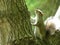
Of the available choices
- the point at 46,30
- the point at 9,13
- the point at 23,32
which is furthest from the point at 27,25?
the point at 46,30

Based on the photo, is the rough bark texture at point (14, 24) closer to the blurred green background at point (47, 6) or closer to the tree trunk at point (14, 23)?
the tree trunk at point (14, 23)

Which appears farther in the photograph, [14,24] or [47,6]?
[47,6]

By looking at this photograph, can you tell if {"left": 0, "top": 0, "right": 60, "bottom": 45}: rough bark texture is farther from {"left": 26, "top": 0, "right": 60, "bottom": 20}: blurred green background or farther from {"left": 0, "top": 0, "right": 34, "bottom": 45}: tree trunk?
{"left": 26, "top": 0, "right": 60, "bottom": 20}: blurred green background

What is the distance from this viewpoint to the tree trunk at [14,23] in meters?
1.46

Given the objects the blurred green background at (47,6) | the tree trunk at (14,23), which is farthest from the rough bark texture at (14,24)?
the blurred green background at (47,6)

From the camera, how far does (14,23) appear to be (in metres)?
1.48

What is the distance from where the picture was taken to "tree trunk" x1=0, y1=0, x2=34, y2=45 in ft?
4.77

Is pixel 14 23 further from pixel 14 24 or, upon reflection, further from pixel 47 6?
pixel 47 6

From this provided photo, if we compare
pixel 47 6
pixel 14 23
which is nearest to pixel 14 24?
pixel 14 23

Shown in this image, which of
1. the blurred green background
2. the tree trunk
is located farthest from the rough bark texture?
the blurred green background

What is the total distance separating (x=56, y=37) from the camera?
5.77ft

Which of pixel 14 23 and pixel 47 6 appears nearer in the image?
pixel 14 23

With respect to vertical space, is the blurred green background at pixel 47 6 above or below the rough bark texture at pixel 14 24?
above

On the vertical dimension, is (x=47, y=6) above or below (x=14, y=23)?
above
